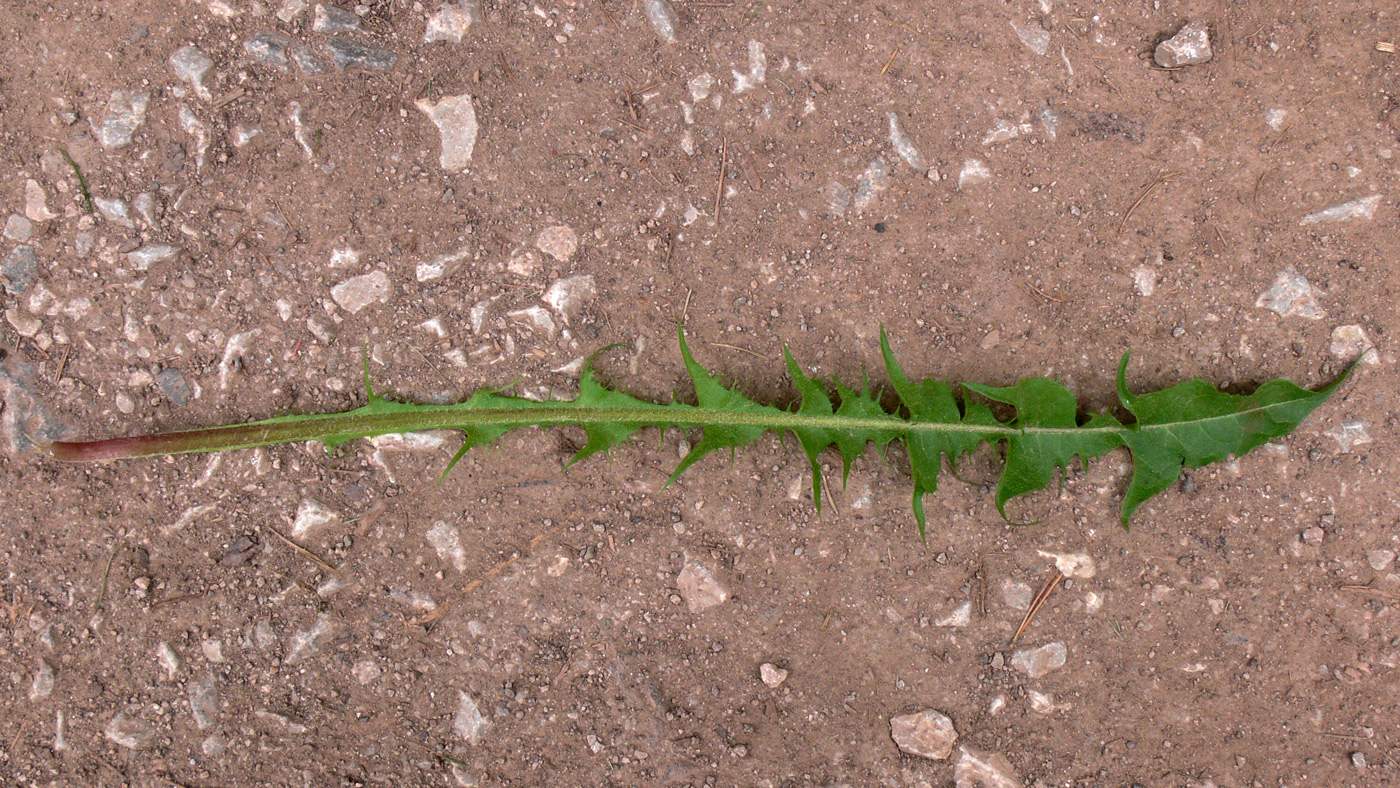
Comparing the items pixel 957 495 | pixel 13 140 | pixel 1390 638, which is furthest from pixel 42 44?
pixel 1390 638

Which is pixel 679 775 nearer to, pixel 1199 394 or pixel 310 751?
pixel 310 751

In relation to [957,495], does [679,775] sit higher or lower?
A: lower

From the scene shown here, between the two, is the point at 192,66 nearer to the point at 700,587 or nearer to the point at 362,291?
the point at 362,291

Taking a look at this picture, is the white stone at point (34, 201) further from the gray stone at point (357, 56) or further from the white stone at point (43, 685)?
the white stone at point (43, 685)

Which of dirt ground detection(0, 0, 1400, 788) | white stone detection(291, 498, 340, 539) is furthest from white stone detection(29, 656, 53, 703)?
white stone detection(291, 498, 340, 539)

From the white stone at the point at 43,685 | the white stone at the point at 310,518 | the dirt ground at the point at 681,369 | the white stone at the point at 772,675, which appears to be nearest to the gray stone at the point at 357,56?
the dirt ground at the point at 681,369

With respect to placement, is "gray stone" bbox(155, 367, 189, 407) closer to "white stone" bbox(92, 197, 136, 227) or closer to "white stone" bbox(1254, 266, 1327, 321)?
"white stone" bbox(92, 197, 136, 227)
